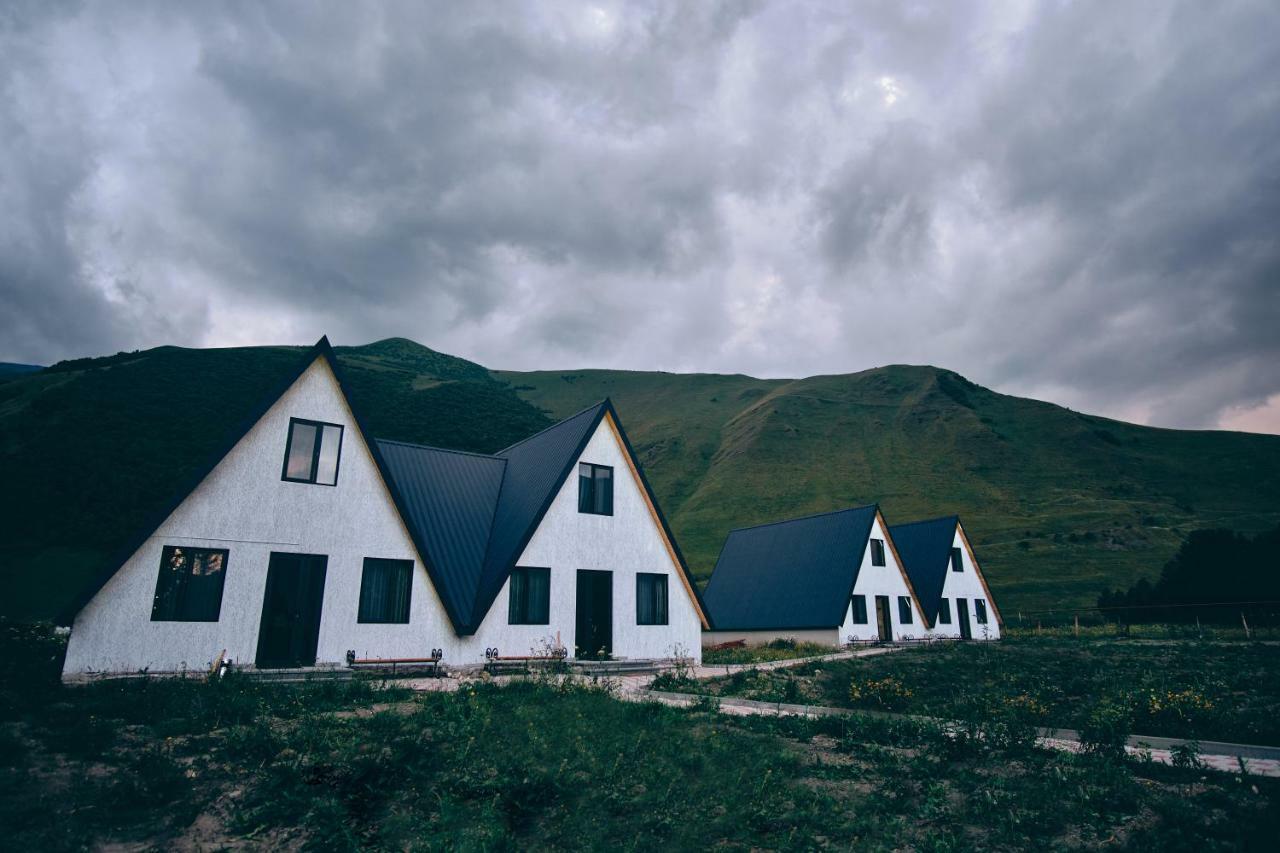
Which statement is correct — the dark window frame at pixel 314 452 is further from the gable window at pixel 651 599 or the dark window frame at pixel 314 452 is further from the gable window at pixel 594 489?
the gable window at pixel 651 599

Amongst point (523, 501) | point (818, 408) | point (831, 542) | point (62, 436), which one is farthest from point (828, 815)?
point (818, 408)

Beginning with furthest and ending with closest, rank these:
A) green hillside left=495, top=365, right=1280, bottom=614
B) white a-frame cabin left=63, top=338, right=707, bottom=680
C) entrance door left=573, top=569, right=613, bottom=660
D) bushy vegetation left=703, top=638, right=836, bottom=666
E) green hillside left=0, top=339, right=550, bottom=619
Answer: green hillside left=495, top=365, right=1280, bottom=614 → green hillside left=0, top=339, right=550, bottom=619 → bushy vegetation left=703, top=638, right=836, bottom=666 → entrance door left=573, top=569, right=613, bottom=660 → white a-frame cabin left=63, top=338, right=707, bottom=680

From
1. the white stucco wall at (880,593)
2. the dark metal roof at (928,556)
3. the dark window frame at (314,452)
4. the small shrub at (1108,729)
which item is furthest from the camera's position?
the dark metal roof at (928,556)

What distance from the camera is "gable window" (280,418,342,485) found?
1828 centimetres

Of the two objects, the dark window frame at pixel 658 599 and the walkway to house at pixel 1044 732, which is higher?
the dark window frame at pixel 658 599

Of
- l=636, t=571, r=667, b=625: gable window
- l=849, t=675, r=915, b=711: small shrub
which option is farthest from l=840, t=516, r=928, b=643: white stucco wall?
l=849, t=675, r=915, b=711: small shrub

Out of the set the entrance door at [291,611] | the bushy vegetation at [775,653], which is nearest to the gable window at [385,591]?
the entrance door at [291,611]

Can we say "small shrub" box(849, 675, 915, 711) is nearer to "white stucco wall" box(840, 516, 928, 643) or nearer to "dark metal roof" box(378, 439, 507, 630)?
"dark metal roof" box(378, 439, 507, 630)

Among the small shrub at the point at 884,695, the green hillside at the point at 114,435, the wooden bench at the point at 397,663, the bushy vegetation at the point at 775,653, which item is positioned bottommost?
the bushy vegetation at the point at 775,653

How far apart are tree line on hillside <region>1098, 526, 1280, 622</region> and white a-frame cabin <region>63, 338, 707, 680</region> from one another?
139 ft

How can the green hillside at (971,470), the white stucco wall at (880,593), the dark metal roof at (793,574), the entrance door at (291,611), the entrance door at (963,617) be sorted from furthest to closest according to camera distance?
the green hillside at (971,470) < the entrance door at (963,617) < the dark metal roof at (793,574) < the white stucco wall at (880,593) < the entrance door at (291,611)

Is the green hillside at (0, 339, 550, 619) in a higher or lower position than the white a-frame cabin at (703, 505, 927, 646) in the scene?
higher

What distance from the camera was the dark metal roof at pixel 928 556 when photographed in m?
42.1

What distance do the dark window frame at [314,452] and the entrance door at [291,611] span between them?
79.6 inches
